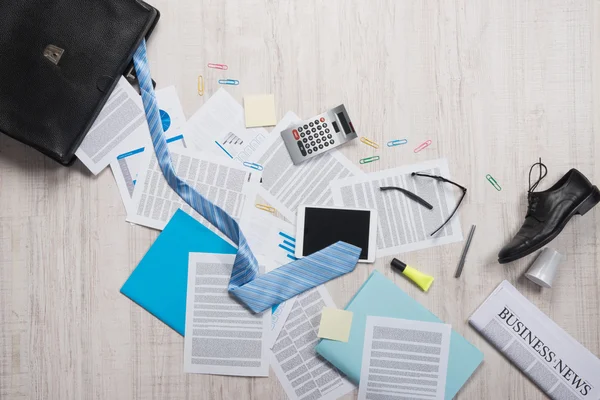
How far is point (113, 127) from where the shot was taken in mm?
1165

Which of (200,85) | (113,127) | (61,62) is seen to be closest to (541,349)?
(200,85)

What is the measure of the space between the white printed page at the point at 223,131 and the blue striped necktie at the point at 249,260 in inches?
3.0

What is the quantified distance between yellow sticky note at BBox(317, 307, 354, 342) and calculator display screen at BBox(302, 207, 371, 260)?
13 centimetres

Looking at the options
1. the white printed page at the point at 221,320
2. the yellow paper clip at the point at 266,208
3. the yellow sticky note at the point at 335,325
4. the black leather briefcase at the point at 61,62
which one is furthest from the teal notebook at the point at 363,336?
the black leather briefcase at the point at 61,62

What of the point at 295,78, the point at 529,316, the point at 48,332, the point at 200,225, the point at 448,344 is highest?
the point at 295,78

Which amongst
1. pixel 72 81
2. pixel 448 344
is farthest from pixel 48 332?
pixel 448 344

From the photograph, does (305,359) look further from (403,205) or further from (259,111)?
(259,111)

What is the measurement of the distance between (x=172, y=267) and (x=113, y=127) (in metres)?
0.34

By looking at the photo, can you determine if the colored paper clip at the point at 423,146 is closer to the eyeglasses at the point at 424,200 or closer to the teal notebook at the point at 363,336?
the eyeglasses at the point at 424,200

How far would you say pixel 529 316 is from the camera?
1143mm

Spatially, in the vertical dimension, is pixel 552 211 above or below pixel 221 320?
above

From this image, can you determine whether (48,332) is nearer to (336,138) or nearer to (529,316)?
(336,138)

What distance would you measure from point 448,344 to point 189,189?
0.67m

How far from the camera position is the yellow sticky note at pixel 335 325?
113 cm
